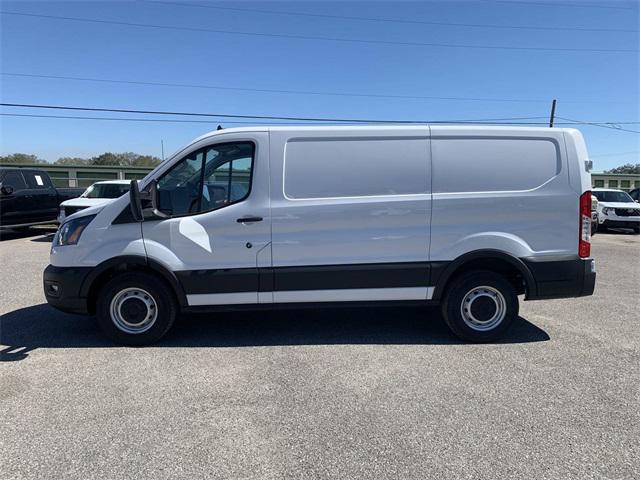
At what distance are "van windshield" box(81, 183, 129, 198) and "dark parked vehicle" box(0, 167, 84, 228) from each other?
123cm

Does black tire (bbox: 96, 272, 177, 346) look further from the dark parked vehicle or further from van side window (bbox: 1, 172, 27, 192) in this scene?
van side window (bbox: 1, 172, 27, 192)

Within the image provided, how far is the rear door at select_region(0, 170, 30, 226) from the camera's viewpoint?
12763 millimetres

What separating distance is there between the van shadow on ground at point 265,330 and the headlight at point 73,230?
108 cm

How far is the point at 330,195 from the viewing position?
4.67 m

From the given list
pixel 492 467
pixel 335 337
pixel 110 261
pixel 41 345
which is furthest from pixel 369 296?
pixel 41 345

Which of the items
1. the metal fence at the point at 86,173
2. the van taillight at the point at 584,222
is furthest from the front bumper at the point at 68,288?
the metal fence at the point at 86,173

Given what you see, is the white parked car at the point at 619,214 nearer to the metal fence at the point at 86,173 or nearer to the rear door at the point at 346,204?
the rear door at the point at 346,204

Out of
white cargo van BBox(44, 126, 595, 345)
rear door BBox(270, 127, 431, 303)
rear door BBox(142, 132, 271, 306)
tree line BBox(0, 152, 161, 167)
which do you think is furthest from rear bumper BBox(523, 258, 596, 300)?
tree line BBox(0, 152, 161, 167)

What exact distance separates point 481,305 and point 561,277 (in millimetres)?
868

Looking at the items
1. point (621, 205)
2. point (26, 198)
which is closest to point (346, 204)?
point (26, 198)

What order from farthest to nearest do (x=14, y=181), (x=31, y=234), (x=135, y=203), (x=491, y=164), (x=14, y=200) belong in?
1. (x=31, y=234)
2. (x=14, y=181)
3. (x=14, y=200)
4. (x=491, y=164)
5. (x=135, y=203)

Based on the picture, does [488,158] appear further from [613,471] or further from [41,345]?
[41,345]

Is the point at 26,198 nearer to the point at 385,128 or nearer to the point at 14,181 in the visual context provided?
the point at 14,181

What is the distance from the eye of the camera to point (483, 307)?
4895 millimetres
